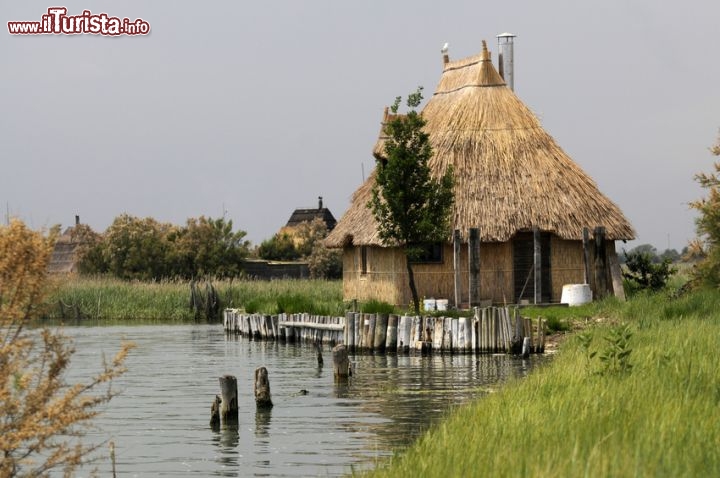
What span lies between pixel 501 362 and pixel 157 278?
42.1m

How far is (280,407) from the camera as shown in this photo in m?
22.4

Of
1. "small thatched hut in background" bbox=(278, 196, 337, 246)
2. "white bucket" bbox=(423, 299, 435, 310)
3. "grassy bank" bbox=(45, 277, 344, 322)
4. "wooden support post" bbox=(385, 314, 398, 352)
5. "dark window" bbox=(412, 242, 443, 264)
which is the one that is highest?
"small thatched hut in background" bbox=(278, 196, 337, 246)

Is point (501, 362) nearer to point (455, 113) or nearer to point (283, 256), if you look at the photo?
point (455, 113)

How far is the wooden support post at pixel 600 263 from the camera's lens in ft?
130

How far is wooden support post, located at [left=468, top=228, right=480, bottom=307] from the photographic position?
37.1m

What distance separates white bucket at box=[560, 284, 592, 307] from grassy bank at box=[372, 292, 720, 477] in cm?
1743

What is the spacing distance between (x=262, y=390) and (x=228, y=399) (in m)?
1.64

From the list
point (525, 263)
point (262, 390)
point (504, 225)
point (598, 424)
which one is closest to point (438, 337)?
point (504, 225)

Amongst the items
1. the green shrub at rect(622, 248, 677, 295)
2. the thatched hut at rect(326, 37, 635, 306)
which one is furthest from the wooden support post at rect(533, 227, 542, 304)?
the green shrub at rect(622, 248, 677, 295)

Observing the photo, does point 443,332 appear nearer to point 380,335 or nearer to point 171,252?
point 380,335

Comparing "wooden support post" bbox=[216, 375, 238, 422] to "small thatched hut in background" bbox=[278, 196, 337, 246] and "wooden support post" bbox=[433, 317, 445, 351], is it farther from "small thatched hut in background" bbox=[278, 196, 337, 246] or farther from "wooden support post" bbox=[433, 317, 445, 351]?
"small thatched hut in background" bbox=[278, 196, 337, 246]

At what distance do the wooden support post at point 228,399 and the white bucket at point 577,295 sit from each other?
19.4m

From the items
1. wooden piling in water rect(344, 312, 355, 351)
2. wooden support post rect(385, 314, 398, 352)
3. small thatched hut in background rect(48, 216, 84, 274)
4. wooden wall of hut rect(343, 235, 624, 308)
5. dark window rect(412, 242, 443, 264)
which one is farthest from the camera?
small thatched hut in background rect(48, 216, 84, 274)

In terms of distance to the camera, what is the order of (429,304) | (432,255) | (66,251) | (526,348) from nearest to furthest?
(526,348) → (429,304) → (432,255) → (66,251)
